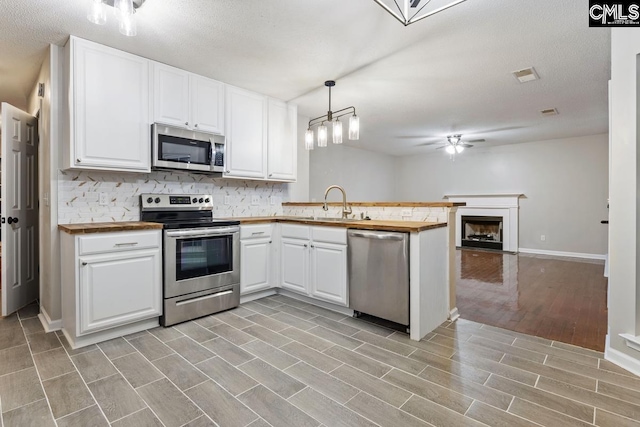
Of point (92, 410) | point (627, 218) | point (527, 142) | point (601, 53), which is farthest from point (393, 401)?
point (527, 142)

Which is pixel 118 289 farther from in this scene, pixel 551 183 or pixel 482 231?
pixel 551 183

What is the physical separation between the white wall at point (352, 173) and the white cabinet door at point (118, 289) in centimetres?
370

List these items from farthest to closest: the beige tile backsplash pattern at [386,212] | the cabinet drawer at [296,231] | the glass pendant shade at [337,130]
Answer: the cabinet drawer at [296,231]
the glass pendant shade at [337,130]
the beige tile backsplash pattern at [386,212]

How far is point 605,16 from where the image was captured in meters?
2.13

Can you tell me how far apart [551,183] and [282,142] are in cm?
588

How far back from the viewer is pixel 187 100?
317 cm

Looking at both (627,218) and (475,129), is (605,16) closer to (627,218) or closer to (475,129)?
(627,218)

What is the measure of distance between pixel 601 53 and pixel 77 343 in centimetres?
493

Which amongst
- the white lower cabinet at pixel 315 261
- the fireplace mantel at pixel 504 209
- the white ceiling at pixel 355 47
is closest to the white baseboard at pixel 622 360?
the white lower cabinet at pixel 315 261

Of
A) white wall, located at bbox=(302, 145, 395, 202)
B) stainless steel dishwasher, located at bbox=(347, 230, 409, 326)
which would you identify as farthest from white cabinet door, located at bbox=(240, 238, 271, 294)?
white wall, located at bbox=(302, 145, 395, 202)

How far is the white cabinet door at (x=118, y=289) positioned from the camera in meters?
2.32

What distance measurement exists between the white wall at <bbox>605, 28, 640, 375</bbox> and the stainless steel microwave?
332cm

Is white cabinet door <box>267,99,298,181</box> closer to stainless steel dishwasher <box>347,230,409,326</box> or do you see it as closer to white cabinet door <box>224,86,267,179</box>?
white cabinet door <box>224,86,267,179</box>

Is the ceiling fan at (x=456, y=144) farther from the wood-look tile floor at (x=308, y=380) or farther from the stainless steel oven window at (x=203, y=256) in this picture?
the stainless steel oven window at (x=203, y=256)
